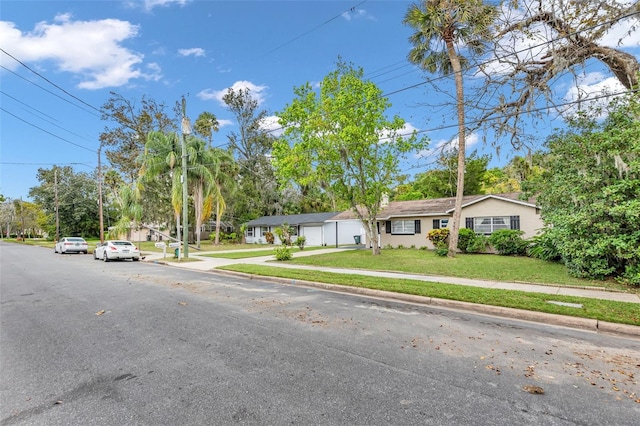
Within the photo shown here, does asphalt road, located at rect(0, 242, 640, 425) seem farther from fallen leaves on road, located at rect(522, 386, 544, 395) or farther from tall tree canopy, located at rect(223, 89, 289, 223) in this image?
tall tree canopy, located at rect(223, 89, 289, 223)

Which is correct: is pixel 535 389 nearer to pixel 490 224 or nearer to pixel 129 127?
pixel 490 224

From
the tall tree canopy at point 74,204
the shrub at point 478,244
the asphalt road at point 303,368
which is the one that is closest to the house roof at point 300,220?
the shrub at point 478,244

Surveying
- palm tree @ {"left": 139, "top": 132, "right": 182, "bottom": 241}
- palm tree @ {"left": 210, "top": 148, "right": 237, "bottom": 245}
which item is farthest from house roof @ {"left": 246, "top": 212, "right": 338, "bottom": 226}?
palm tree @ {"left": 139, "top": 132, "right": 182, "bottom": 241}

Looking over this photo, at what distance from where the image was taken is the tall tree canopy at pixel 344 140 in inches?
652

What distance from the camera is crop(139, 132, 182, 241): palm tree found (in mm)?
25875

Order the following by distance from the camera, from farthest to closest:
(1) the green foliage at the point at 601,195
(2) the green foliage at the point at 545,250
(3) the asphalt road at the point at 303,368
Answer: (2) the green foliage at the point at 545,250
(1) the green foliage at the point at 601,195
(3) the asphalt road at the point at 303,368

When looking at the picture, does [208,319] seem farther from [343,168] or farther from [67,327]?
[343,168]

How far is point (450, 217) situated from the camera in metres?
21.3

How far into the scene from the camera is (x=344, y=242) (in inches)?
1246

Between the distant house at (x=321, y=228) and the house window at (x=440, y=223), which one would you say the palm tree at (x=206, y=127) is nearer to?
the distant house at (x=321, y=228)

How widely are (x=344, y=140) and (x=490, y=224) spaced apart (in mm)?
10936

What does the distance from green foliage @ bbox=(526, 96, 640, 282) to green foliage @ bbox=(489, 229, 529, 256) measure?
6.92 meters

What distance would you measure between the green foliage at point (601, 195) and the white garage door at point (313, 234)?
23.5m

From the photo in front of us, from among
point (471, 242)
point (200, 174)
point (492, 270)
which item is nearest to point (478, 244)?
point (471, 242)
